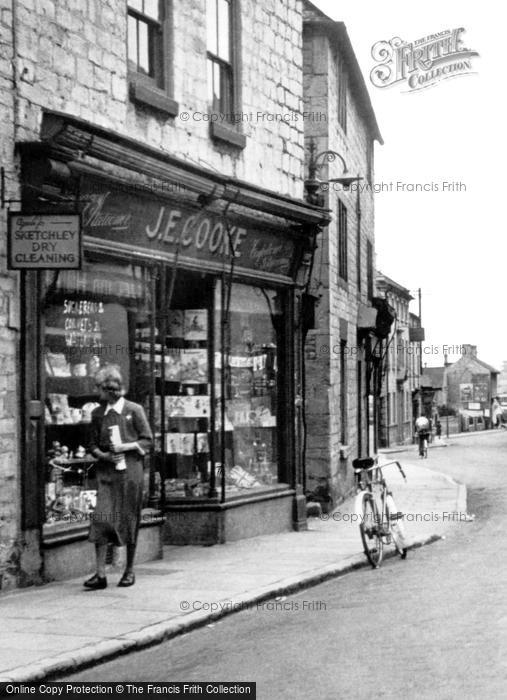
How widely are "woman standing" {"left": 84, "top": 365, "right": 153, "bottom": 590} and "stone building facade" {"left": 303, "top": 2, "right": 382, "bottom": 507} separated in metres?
8.16

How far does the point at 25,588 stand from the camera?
1048cm

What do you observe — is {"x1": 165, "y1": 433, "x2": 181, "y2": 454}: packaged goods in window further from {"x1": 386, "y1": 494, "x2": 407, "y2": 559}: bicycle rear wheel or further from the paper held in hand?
the paper held in hand

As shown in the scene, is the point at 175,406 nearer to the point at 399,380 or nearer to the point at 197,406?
the point at 197,406

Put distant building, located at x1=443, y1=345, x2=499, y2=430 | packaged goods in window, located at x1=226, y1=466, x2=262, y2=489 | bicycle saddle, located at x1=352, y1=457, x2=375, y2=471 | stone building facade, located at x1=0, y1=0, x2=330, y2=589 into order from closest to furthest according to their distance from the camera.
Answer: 1. stone building facade, located at x1=0, y1=0, x2=330, y2=589
2. bicycle saddle, located at x1=352, y1=457, x2=375, y2=471
3. packaged goods in window, located at x1=226, y1=466, x2=262, y2=489
4. distant building, located at x1=443, y1=345, x2=499, y2=430

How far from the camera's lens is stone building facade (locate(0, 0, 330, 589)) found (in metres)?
10.4

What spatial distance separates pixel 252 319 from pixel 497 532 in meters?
4.69

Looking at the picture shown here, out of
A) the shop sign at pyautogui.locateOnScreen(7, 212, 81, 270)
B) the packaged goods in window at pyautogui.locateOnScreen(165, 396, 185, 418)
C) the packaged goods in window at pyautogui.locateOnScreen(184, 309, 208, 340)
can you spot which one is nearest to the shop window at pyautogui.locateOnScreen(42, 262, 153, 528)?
the shop sign at pyautogui.locateOnScreen(7, 212, 81, 270)

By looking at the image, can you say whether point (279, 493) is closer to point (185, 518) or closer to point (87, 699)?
point (185, 518)

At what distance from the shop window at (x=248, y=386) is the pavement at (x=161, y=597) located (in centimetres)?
94

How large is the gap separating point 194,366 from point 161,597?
16.3 ft

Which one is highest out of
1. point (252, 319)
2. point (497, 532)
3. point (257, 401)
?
point (252, 319)

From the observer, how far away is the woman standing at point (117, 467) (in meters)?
10.6

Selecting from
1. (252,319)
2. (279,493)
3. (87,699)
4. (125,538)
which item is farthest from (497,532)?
(87,699)

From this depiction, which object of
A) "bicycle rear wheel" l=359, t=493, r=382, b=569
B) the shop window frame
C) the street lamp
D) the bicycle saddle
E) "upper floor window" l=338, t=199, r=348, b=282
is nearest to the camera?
"bicycle rear wheel" l=359, t=493, r=382, b=569
